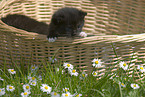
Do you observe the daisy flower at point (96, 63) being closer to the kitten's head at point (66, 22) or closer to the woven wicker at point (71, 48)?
the woven wicker at point (71, 48)

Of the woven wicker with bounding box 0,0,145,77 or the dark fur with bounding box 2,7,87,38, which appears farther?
the dark fur with bounding box 2,7,87,38

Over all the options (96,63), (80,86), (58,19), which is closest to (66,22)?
(58,19)

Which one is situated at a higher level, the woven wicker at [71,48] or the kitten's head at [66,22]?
the kitten's head at [66,22]

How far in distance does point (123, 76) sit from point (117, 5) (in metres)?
1.87

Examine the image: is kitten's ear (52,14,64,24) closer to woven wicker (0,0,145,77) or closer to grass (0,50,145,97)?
woven wicker (0,0,145,77)

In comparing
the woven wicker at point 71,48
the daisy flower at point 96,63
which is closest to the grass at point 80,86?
the daisy flower at point 96,63

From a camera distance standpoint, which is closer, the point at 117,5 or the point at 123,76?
the point at 123,76

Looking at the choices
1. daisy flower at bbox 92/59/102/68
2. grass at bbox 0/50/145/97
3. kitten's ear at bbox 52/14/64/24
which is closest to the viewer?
grass at bbox 0/50/145/97

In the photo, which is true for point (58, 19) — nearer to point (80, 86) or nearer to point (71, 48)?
point (71, 48)

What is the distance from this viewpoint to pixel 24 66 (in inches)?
80.9

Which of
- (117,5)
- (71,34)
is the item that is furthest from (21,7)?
(117,5)

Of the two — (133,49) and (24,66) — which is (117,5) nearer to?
(133,49)

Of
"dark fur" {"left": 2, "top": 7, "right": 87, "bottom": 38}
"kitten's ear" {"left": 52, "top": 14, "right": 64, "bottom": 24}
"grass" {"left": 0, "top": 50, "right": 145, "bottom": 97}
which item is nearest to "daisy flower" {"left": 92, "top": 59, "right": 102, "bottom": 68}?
"grass" {"left": 0, "top": 50, "right": 145, "bottom": 97}

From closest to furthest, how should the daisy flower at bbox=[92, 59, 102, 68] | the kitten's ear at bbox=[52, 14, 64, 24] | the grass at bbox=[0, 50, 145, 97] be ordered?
1. the grass at bbox=[0, 50, 145, 97]
2. the daisy flower at bbox=[92, 59, 102, 68]
3. the kitten's ear at bbox=[52, 14, 64, 24]
